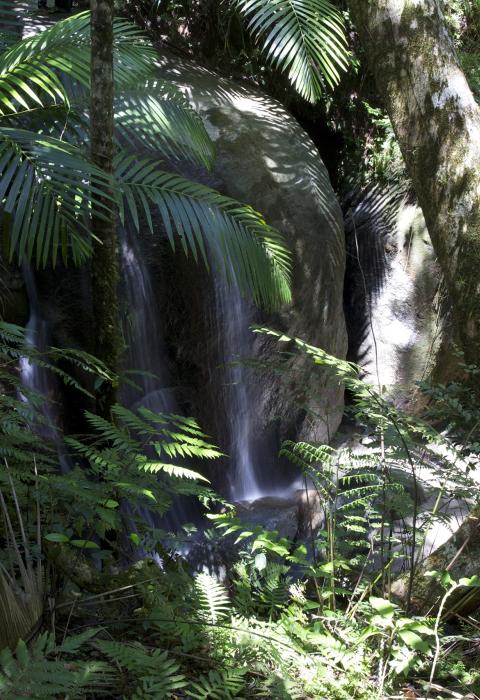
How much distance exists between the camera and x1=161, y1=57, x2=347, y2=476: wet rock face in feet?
18.4

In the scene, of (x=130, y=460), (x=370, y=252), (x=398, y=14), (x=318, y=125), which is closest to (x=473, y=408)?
(x=130, y=460)

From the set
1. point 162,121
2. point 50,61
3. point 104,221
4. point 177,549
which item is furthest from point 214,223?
point 177,549

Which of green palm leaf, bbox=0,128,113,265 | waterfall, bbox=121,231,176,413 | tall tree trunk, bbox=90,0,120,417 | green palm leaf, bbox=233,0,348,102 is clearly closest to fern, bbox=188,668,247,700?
tall tree trunk, bbox=90,0,120,417

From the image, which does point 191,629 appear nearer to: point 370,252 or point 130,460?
point 130,460

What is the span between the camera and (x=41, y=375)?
15.1 ft

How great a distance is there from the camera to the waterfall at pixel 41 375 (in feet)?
14.9

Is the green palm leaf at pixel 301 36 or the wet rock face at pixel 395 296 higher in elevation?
the green palm leaf at pixel 301 36

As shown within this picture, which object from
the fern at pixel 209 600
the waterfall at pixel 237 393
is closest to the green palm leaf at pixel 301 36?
the waterfall at pixel 237 393

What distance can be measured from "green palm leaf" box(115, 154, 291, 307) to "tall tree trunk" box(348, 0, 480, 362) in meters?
0.86

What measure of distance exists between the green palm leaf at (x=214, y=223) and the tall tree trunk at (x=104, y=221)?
169mm

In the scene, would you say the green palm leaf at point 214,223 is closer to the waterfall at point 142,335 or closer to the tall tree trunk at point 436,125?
the tall tree trunk at point 436,125

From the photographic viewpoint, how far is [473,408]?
10.0 feet

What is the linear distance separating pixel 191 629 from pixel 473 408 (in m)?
1.55

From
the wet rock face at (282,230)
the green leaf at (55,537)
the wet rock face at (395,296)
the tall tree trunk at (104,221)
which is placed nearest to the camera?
the green leaf at (55,537)
